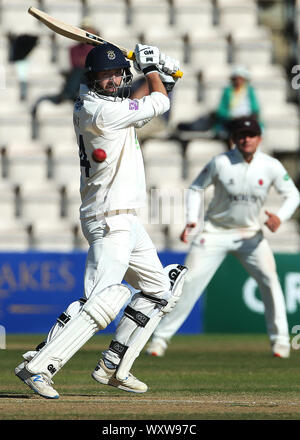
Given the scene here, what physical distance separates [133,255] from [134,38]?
8913 millimetres

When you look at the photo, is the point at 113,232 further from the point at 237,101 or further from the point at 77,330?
the point at 237,101

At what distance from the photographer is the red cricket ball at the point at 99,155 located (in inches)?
217

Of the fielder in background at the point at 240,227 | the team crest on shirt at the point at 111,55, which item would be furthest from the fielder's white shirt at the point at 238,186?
the team crest on shirt at the point at 111,55

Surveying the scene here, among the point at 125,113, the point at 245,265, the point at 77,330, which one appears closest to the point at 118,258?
the point at 77,330

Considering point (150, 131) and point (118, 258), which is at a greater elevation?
point (150, 131)

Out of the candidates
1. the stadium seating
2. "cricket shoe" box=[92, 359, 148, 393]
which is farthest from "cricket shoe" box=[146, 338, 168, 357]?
the stadium seating

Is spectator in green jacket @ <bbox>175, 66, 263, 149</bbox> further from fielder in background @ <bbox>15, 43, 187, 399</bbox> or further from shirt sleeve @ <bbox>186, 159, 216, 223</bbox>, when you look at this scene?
fielder in background @ <bbox>15, 43, 187, 399</bbox>

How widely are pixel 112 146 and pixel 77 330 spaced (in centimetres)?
100

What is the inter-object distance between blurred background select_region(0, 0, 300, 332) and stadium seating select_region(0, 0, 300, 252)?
1 centimetres

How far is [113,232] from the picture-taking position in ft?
18.2

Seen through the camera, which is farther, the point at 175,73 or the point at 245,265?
the point at 245,265

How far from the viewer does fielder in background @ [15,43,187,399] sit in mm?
5363
